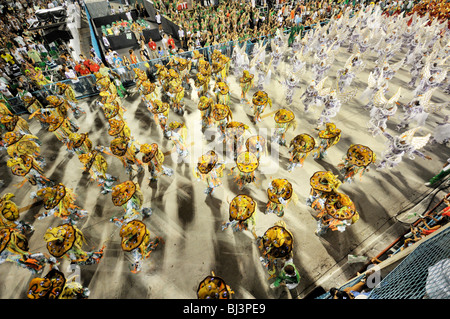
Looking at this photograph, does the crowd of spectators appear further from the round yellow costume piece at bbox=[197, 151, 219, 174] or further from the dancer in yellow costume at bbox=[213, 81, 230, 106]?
the round yellow costume piece at bbox=[197, 151, 219, 174]

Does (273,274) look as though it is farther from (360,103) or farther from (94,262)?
(360,103)

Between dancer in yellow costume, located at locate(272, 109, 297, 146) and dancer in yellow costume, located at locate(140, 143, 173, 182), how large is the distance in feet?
14.1

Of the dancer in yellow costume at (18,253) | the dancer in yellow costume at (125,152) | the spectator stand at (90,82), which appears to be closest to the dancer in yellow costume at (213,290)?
the dancer in yellow costume at (18,253)

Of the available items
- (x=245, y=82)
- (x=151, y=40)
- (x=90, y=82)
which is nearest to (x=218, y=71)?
(x=245, y=82)

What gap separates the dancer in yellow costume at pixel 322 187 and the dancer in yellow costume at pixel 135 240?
179 inches

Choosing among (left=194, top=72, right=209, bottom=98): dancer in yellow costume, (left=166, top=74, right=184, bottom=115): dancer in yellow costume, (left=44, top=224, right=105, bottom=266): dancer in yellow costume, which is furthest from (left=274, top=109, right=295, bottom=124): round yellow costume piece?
(left=44, top=224, right=105, bottom=266): dancer in yellow costume

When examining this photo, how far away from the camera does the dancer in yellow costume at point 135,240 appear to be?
16.2 ft

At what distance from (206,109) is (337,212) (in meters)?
6.15

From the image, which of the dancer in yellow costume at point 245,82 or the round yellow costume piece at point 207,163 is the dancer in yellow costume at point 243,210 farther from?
the dancer in yellow costume at point 245,82

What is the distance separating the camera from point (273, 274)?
531 cm

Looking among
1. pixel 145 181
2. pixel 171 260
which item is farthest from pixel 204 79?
pixel 171 260

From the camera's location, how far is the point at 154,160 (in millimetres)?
7055

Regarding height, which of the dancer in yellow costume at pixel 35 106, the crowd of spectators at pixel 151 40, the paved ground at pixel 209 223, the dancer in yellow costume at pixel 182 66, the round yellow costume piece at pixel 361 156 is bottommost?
the paved ground at pixel 209 223

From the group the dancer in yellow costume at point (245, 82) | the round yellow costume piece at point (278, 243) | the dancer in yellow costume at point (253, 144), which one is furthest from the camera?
the dancer in yellow costume at point (245, 82)
